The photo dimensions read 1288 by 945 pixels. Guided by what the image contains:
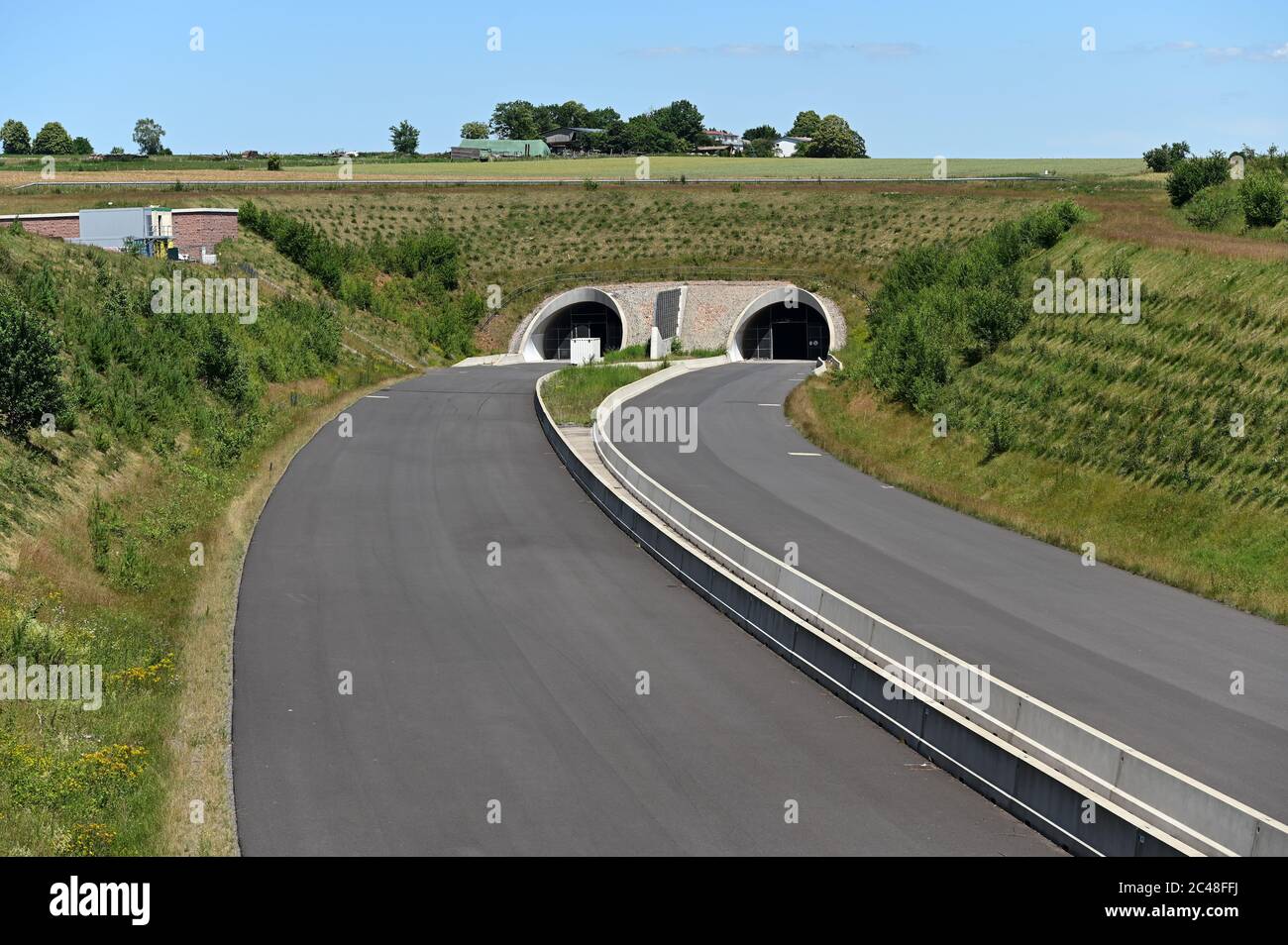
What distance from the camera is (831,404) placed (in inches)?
2212

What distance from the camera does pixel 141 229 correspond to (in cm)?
6712

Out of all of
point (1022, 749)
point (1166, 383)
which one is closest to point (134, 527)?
point (1022, 749)

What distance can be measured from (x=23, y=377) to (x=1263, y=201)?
45.5 metres

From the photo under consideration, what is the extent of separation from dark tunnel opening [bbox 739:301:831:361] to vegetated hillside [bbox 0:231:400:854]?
113ft

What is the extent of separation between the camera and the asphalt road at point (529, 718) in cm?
1589

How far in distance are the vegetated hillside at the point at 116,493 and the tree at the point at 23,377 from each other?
43 mm

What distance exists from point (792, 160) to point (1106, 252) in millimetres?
96419

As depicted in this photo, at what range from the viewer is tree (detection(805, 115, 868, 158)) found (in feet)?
566

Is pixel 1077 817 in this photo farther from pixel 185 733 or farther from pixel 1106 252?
pixel 1106 252

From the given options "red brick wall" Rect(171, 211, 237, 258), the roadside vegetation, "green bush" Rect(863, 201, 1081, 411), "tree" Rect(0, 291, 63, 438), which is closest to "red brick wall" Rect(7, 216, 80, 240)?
"red brick wall" Rect(171, 211, 237, 258)

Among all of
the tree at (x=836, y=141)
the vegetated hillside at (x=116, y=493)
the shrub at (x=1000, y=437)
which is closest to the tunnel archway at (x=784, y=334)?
the vegetated hillside at (x=116, y=493)

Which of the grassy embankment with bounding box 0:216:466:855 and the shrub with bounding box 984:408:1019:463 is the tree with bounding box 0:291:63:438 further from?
the shrub with bounding box 984:408:1019:463

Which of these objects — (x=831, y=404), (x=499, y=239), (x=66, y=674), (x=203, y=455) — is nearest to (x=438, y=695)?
(x=66, y=674)

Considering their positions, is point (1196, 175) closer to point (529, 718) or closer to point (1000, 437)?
point (1000, 437)
